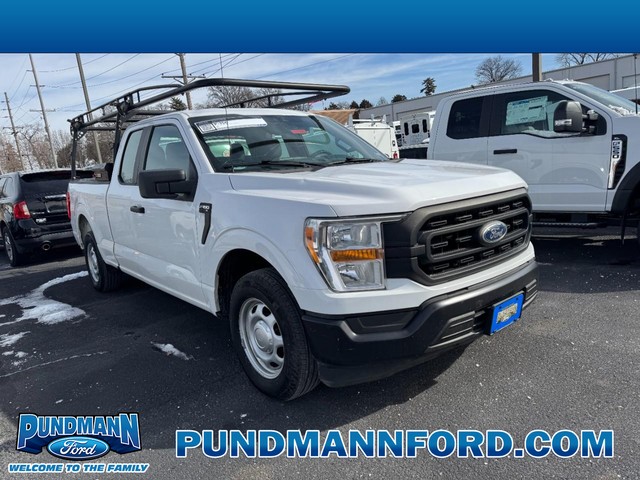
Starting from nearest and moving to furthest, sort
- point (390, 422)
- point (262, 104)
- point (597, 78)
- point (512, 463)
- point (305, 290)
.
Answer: point (512, 463), point (305, 290), point (390, 422), point (262, 104), point (597, 78)

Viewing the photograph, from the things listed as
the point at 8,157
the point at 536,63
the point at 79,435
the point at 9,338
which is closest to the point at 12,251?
the point at 9,338

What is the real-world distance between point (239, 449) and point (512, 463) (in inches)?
57.4

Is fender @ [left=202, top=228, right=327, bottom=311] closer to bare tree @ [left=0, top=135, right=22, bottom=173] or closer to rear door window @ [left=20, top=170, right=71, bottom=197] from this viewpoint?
rear door window @ [left=20, top=170, right=71, bottom=197]

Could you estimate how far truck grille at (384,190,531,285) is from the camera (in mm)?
2494

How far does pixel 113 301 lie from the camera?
224 inches

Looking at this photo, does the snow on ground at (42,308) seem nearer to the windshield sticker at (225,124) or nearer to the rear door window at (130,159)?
the rear door window at (130,159)

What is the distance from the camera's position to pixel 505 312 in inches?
111

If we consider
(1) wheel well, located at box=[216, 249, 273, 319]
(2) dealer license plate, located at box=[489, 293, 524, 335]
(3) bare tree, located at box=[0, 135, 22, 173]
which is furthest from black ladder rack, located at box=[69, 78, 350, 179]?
(3) bare tree, located at box=[0, 135, 22, 173]

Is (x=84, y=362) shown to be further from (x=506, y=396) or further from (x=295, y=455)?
(x=506, y=396)

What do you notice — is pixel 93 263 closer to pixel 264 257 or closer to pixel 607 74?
pixel 264 257

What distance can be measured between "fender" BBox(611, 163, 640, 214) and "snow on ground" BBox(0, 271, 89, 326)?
6.11 meters

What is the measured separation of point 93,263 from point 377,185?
4922 millimetres

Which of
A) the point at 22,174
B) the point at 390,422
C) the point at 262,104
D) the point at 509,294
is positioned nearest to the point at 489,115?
the point at 262,104

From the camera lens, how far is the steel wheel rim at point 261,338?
2.95 metres
